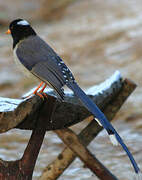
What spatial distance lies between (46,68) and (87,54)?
5.02 metres

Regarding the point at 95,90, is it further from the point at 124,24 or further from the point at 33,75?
the point at 124,24

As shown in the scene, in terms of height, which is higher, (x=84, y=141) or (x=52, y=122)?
(x=52, y=122)

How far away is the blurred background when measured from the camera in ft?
16.3

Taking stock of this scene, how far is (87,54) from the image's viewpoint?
312 inches

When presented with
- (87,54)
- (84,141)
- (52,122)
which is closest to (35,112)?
(52,122)

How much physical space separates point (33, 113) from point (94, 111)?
35 cm

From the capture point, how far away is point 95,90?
344cm

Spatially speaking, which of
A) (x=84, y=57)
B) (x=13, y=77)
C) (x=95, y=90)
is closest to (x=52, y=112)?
(x=95, y=90)

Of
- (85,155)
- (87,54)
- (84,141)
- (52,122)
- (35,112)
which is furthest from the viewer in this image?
(87,54)

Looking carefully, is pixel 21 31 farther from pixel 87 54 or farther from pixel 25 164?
pixel 87 54

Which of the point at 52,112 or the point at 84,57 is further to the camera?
the point at 84,57

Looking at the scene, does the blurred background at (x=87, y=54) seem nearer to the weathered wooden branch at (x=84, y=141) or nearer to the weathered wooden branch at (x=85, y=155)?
the weathered wooden branch at (x=84, y=141)

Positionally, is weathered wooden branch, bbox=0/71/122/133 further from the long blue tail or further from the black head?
the black head

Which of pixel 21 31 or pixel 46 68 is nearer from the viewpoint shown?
pixel 46 68
